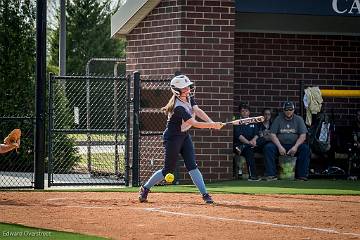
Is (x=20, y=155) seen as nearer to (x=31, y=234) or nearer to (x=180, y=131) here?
(x=180, y=131)

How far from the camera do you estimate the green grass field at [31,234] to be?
1108 cm

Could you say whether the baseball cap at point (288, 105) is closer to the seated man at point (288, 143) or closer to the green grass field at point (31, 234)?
the seated man at point (288, 143)

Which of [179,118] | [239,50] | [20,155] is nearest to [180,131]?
[179,118]

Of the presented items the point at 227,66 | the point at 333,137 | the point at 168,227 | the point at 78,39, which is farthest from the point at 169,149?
the point at 78,39

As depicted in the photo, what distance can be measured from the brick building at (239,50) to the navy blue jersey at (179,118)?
461cm

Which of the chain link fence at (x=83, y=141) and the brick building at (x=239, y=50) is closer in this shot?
the chain link fence at (x=83, y=141)

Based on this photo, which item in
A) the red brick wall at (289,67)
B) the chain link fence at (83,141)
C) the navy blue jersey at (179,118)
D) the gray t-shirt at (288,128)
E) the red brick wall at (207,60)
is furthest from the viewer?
the red brick wall at (289,67)

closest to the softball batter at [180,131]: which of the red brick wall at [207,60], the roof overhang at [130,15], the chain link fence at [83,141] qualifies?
the chain link fence at [83,141]

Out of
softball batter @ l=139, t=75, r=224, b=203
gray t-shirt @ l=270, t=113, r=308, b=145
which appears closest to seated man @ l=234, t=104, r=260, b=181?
gray t-shirt @ l=270, t=113, r=308, b=145

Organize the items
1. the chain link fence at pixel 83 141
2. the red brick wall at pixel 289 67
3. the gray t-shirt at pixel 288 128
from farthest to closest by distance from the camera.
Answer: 1. the red brick wall at pixel 289 67
2. the gray t-shirt at pixel 288 128
3. the chain link fence at pixel 83 141

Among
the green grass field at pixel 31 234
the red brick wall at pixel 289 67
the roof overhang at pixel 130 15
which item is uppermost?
the roof overhang at pixel 130 15

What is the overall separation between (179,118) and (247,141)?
5.09m

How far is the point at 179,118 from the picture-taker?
15.0 m

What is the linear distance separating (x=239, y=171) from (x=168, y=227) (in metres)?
8.01
